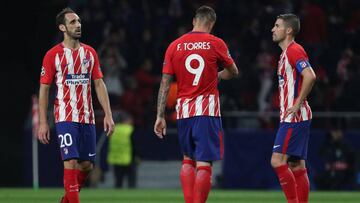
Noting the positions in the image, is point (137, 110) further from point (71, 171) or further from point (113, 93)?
point (71, 171)

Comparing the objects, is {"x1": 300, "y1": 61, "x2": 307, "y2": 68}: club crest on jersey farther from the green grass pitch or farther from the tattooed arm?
the green grass pitch

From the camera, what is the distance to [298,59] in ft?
43.5

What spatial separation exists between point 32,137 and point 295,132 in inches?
528

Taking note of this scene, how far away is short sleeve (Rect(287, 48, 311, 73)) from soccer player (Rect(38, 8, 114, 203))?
227cm

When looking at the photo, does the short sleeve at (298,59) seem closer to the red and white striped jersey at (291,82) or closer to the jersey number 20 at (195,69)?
the red and white striped jersey at (291,82)

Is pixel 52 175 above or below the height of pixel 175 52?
below

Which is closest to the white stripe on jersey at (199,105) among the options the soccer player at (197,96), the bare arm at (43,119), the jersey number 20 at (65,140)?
the soccer player at (197,96)

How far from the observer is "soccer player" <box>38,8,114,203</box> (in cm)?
1303

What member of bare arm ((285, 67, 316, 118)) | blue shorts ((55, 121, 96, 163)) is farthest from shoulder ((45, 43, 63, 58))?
bare arm ((285, 67, 316, 118))

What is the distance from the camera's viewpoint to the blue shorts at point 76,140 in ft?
42.6

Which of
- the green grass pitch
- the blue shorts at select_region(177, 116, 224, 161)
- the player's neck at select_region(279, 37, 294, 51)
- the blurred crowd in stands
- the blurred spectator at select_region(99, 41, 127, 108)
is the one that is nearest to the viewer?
the blue shorts at select_region(177, 116, 224, 161)

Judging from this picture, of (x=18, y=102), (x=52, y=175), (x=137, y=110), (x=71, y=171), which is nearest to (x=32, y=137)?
(x=52, y=175)

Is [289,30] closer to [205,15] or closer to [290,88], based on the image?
[290,88]

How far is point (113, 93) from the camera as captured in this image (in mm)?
25609
